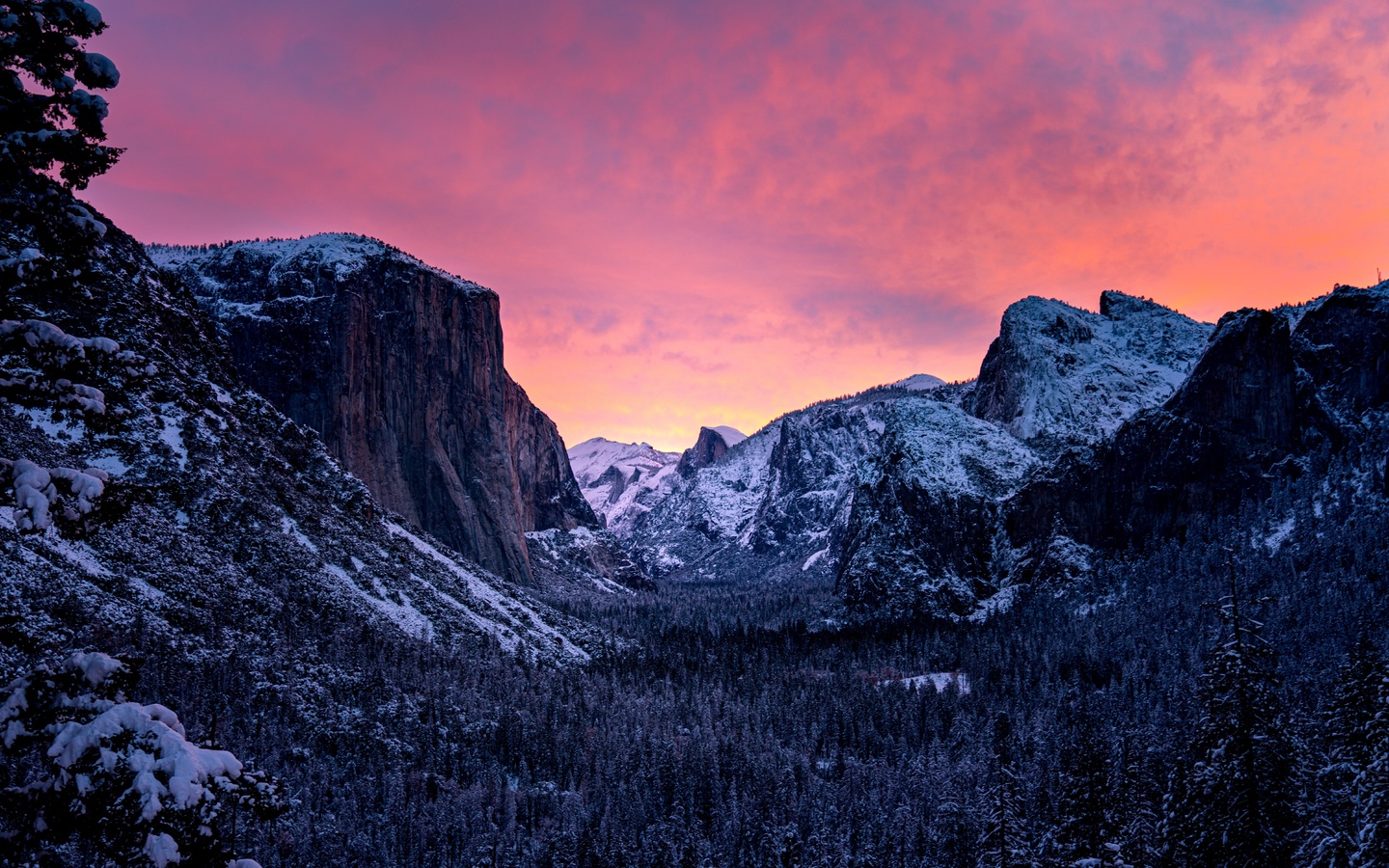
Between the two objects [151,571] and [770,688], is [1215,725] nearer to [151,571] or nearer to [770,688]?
[151,571]

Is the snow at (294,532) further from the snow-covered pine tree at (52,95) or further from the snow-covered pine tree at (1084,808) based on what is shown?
the snow-covered pine tree at (52,95)

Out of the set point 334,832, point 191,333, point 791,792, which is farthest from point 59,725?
point 191,333

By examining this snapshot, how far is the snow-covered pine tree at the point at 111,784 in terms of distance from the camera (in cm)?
1039

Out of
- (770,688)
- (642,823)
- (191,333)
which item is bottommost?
(642,823)

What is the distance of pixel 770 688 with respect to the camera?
179750 millimetres

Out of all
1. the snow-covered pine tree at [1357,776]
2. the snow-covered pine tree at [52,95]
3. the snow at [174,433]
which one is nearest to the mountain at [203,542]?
the snow at [174,433]

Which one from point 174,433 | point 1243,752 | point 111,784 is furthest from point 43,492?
point 174,433

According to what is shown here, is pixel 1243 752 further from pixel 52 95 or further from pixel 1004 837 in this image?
pixel 52 95

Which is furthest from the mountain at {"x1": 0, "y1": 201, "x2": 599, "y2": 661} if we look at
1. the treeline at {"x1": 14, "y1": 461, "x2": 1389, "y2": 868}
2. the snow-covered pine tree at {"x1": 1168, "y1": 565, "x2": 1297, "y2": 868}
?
the snow-covered pine tree at {"x1": 1168, "y1": 565, "x2": 1297, "y2": 868}

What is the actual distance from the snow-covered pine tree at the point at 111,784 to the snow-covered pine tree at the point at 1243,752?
3055 cm

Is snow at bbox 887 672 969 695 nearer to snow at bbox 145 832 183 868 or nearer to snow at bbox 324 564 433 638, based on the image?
snow at bbox 324 564 433 638

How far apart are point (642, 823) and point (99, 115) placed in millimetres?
108442

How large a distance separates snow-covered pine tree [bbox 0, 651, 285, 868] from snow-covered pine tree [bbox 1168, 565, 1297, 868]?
3055 cm

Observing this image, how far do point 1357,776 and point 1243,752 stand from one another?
597cm
